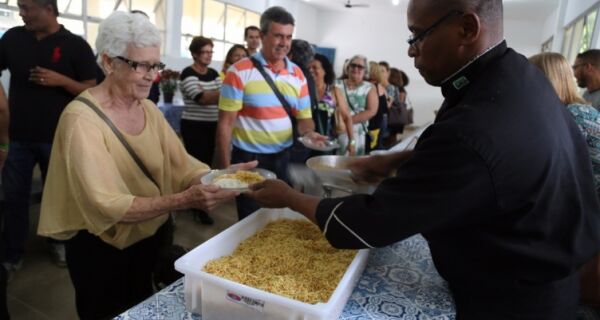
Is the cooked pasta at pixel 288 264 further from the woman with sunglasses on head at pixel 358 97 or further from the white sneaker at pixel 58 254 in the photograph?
the woman with sunglasses on head at pixel 358 97

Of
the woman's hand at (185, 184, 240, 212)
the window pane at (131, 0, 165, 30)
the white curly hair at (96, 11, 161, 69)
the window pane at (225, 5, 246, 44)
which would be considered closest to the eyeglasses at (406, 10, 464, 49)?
the woman's hand at (185, 184, 240, 212)

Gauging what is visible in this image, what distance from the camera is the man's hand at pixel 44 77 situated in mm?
2205

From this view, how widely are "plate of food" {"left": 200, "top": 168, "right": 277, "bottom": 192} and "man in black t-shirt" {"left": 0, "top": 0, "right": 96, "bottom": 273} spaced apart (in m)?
1.36

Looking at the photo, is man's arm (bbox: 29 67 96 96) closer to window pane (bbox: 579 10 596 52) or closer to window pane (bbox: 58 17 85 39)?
window pane (bbox: 58 17 85 39)

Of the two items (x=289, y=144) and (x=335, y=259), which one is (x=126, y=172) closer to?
(x=335, y=259)

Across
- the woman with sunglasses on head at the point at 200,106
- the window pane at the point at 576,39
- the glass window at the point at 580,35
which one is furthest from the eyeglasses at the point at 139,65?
the window pane at the point at 576,39

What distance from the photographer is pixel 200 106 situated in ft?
10.8

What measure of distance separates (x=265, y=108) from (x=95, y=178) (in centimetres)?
115

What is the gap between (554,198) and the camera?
74cm

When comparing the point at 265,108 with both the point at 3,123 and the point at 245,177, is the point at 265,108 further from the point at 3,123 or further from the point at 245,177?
the point at 3,123

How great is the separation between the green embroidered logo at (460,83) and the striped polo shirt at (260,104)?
4.78ft

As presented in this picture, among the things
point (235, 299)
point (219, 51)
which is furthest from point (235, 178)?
point (219, 51)

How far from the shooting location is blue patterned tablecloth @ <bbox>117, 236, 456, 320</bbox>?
0.93 m

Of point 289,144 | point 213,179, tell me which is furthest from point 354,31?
point 213,179
